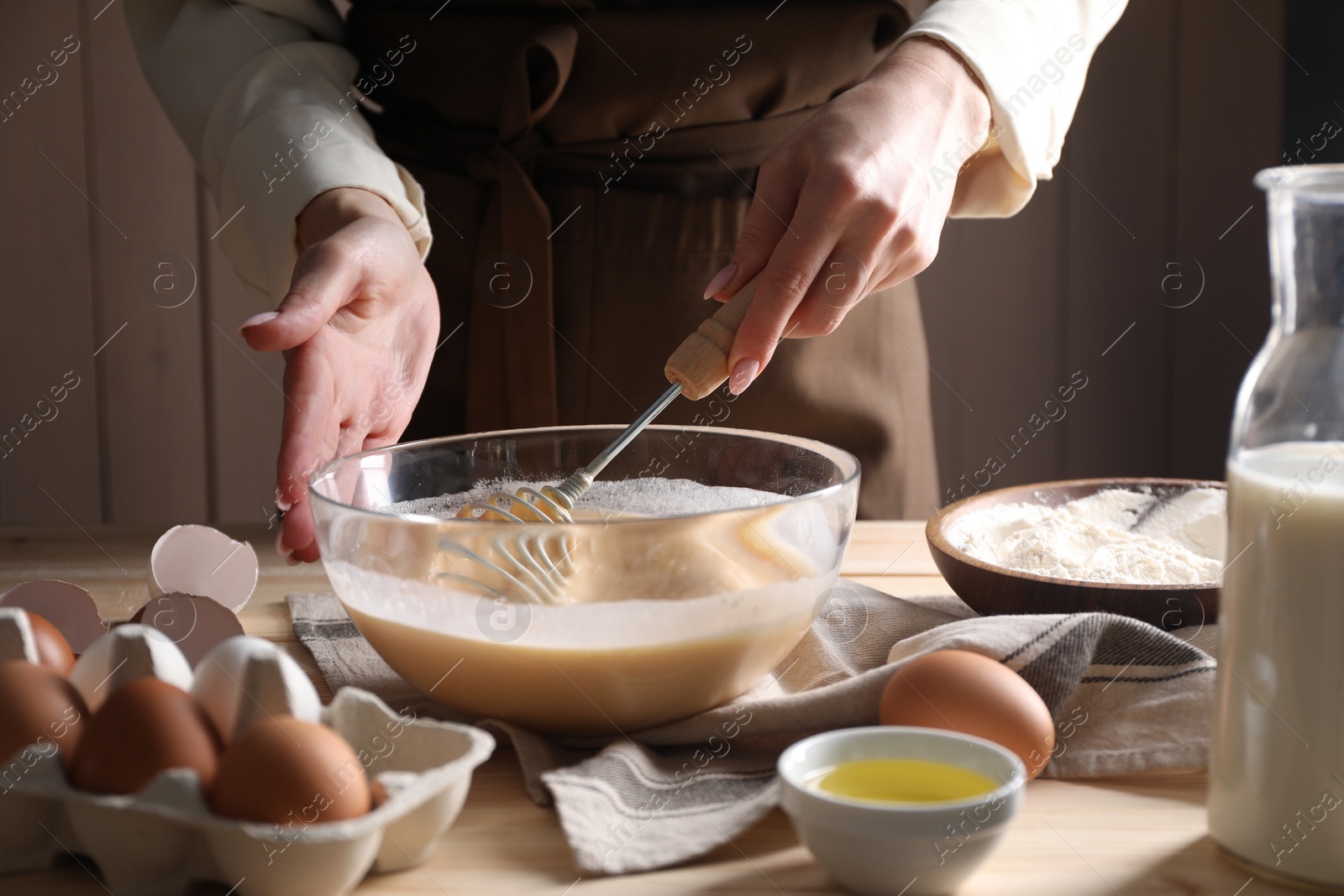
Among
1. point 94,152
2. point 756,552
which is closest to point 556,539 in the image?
point 756,552

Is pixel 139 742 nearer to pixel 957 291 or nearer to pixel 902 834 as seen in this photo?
pixel 902 834

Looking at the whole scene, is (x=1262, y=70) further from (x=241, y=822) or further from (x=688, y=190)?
(x=241, y=822)

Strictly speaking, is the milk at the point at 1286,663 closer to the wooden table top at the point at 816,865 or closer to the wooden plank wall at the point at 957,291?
the wooden table top at the point at 816,865

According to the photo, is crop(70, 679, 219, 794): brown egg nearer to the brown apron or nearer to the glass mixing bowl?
the glass mixing bowl

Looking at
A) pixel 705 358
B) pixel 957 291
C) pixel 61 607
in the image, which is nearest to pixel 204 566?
pixel 61 607

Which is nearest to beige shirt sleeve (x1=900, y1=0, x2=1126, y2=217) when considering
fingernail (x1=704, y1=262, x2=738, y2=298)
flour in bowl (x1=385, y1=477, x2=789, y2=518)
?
fingernail (x1=704, y1=262, x2=738, y2=298)

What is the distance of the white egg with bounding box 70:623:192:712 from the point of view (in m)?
0.60

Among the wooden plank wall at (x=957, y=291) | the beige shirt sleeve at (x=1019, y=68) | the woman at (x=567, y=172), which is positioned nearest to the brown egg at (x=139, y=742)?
the woman at (x=567, y=172)

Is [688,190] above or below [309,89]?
below

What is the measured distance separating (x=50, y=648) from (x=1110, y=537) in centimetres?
73

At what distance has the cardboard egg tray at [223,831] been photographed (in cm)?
51

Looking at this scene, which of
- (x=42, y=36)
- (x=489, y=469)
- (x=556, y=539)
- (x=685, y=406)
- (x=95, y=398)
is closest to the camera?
(x=556, y=539)

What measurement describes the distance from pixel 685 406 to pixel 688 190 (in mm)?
254

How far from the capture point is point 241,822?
51cm
